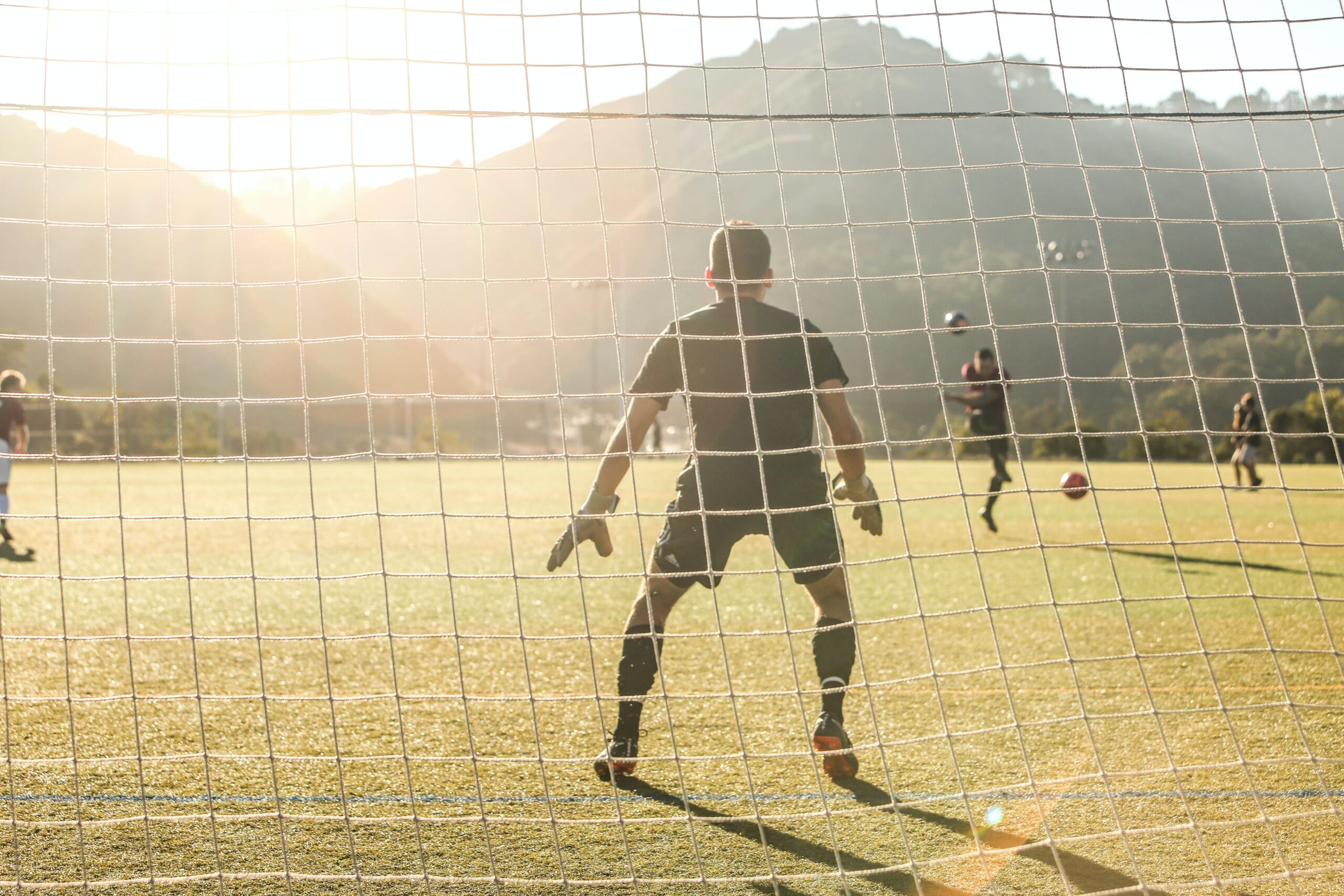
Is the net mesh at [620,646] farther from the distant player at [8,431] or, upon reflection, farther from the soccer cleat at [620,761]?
the distant player at [8,431]

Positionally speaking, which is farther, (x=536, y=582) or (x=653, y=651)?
(x=536, y=582)

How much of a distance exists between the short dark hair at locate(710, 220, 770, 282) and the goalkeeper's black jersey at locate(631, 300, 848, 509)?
0.37 feet

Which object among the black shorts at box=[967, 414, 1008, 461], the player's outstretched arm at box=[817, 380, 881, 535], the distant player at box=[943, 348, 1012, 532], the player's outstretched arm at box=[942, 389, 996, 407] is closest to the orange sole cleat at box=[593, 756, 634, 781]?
the player's outstretched arm at box=[817, 380, 881, 535]

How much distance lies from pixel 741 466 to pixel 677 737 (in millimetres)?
1084

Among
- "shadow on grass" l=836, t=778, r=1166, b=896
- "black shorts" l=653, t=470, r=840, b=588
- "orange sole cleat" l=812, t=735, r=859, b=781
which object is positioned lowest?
"shadow on grass" l=836, t=778, r=1166, b=896

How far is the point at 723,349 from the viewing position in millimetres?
3627

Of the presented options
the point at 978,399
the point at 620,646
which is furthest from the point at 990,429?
the point at 620,646

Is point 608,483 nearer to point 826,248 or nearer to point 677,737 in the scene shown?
point 677,737

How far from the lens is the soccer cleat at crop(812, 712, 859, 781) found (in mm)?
3314

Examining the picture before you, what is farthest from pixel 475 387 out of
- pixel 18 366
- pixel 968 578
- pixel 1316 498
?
pixel 968 578

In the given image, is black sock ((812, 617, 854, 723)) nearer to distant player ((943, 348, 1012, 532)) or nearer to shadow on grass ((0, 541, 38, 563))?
distant player ((943, 348, 1012, 532))

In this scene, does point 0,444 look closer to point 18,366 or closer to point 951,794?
point 951,794

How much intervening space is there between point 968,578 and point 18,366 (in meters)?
52.8

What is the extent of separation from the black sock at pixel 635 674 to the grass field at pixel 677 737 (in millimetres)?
204
